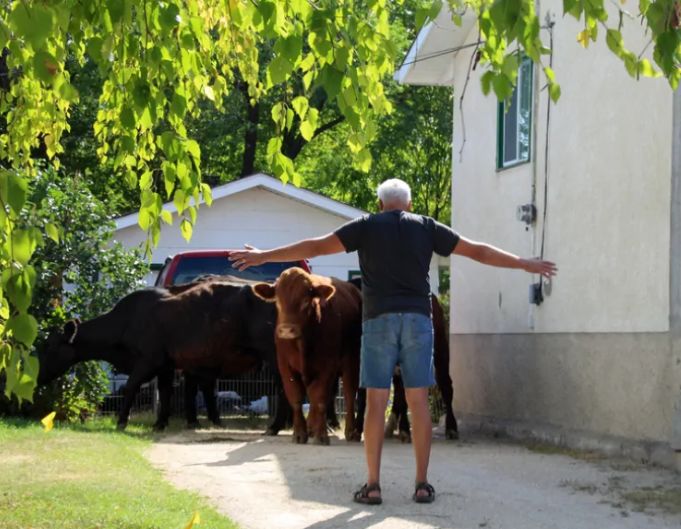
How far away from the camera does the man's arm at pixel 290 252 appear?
7.80m

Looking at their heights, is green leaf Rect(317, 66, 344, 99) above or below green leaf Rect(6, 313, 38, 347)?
above

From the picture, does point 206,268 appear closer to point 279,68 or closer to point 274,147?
point 274,147

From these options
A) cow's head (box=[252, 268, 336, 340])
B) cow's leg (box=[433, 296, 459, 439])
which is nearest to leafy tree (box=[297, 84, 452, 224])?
cow's leg (box=[433, 296, 459, 439])

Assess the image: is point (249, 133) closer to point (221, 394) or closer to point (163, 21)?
point (221, 394)

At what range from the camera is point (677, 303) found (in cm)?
978

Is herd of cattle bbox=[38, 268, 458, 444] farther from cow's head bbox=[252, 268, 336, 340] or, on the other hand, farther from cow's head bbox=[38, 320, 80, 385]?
cow's head bbox=[252, 268, 336, 340]

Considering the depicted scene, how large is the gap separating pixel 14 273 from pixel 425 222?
4.27m

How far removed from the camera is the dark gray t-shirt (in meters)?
7.91

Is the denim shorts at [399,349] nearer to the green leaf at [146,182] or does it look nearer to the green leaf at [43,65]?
the green leaf at [146,182]

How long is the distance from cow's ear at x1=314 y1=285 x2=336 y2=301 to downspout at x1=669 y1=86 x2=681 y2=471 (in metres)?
2.78

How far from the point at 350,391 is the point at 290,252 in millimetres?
4766

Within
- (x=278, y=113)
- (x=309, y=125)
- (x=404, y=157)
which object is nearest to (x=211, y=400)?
(x=278, y=113)

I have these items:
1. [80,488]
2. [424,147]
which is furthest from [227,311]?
[424,147]

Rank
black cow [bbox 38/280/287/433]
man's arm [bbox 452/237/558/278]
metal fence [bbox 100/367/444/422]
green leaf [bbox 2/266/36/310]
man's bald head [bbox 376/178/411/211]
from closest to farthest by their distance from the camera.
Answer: green leaf [bbox 2/266/36/310] < man's arm [bbox 452/237/558/278] < man's bald head [bbox 376/178/411/211] < black cow [bbox 38/280/287/433] < metal fence [bbox 100/367/444/422]
